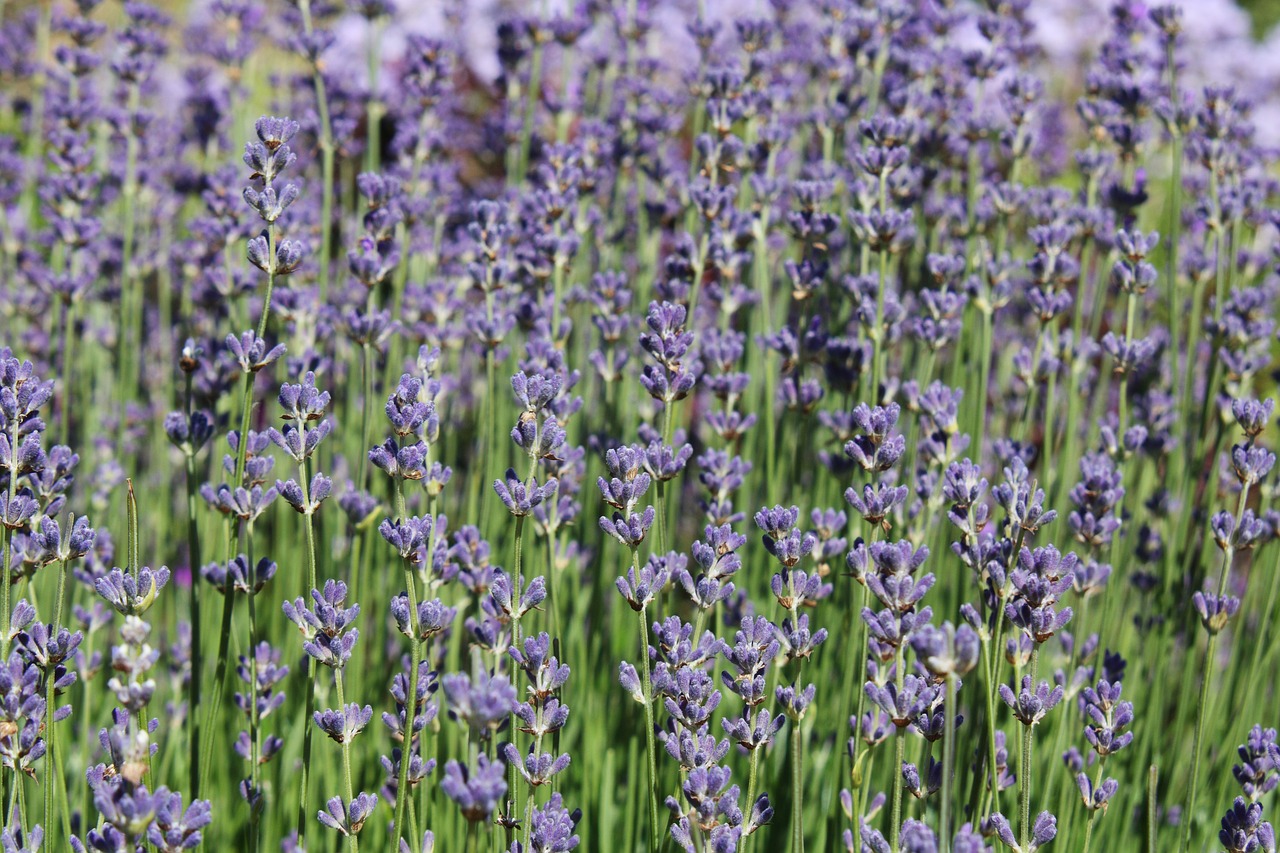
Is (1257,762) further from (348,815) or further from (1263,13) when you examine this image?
(1263,13)

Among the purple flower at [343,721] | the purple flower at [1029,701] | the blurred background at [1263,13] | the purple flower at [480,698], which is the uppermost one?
the blurred background at [1263,13]

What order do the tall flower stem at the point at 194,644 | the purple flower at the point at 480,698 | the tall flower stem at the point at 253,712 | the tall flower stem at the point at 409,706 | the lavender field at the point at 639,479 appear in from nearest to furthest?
the purple flower at the point at 480,698, the tall flower stem at the point at 409,706, the lavender field at the point at 639,479, the tall flower stem at the point at 253,712, the tall flower stem at the point at 194,644

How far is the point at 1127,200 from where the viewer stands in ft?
9.32

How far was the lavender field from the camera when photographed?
1.61 metres

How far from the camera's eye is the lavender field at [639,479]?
5.29 ft

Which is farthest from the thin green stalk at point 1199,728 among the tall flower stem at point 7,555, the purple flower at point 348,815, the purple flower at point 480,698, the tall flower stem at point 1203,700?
the tall flower stem at point 7,555

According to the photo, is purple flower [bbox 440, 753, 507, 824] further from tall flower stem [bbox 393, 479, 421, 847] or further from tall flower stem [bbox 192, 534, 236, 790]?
tall flower stem [bbox 192, 534, 236, 790]

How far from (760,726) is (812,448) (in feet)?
4.49

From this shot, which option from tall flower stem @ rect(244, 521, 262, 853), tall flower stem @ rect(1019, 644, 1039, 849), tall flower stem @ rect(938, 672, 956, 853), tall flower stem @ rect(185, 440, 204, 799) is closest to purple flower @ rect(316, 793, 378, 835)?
tall flower stem @ rect(244, 521, 262, 853)

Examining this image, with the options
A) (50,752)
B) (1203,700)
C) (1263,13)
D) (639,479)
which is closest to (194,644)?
(50,752)

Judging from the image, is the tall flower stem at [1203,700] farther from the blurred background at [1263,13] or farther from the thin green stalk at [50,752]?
the blurred background at [1263,13]

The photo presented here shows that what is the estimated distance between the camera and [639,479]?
64.9 inches

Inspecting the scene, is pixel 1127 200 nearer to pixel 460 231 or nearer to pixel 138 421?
pixel 460 231

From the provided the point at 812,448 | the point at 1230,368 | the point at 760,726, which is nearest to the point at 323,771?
the point at 760,726
